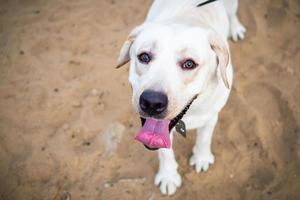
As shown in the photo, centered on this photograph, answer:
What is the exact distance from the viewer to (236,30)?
166 inches

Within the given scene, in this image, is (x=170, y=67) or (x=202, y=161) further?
(x=202, y=161)

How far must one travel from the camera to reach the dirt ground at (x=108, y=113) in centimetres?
339

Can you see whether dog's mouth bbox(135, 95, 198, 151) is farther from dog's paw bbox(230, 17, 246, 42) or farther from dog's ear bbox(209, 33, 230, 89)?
dog's paw bbox(230, 17, 246, 42)

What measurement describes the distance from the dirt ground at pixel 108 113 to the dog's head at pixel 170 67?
1.13 m

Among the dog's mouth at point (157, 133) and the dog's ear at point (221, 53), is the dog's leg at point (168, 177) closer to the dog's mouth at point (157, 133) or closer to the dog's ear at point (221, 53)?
the dog's mouth at point (157, 133)

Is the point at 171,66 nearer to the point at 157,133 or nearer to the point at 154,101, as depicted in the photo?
the point at 154,101

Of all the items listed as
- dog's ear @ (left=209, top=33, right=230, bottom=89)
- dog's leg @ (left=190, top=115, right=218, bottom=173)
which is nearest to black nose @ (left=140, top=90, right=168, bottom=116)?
dog's ear @ (left=209, top=33, right=230, bottom=89)

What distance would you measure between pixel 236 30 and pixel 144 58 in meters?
2.13

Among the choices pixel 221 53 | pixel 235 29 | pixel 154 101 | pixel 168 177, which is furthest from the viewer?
pixel 235 29

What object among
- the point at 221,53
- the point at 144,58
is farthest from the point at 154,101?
the point at 221,53

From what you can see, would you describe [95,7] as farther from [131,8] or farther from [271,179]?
[271,179]

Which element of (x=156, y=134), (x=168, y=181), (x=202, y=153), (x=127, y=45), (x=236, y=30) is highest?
(x=127, y=45)

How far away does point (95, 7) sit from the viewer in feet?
15.0

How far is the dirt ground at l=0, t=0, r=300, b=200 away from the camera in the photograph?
3.39 m
